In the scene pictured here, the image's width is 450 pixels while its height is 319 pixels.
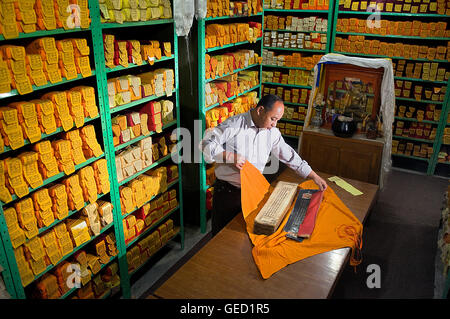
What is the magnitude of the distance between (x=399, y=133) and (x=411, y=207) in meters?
1.59

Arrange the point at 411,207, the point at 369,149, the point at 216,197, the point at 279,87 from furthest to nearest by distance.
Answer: the point at 279,87, the point at 411,207, the point at 369,149, the point at 216,197

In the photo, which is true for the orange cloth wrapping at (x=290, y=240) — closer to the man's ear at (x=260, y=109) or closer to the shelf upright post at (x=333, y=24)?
the man's ear at (x=260, y=109)

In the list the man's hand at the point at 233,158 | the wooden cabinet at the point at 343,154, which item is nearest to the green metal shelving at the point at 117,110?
the man's hand at the point at 233,158

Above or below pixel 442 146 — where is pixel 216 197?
above

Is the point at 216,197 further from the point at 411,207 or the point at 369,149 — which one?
the point at 411,207

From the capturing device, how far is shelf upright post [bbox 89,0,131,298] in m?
2.58

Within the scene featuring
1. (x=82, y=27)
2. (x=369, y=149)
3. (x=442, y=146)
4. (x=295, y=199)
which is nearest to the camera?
(x=82, y=27)

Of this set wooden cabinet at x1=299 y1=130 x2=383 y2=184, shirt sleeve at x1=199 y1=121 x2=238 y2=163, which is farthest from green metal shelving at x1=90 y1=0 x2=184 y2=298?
wooden cabinet at x1=299 y1=130 x2=383 y2=184

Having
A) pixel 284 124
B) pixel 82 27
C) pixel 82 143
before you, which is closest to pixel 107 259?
pixel 82 143

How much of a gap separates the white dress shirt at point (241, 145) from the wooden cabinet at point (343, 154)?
4.59 feet

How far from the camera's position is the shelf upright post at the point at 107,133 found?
8.48ft

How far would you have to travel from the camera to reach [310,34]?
247 inches

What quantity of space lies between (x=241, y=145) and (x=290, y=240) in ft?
3.36
